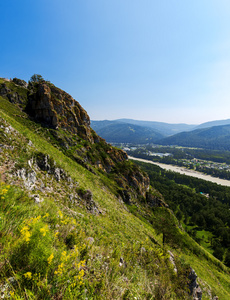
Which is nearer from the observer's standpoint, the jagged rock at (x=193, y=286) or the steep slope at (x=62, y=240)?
the steep slope at (x=62, y=240)

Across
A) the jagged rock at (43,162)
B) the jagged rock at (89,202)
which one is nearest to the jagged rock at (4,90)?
A: the jagged rock at (43,162)

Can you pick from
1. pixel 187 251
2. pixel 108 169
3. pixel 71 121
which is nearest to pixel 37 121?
pixel 71 121

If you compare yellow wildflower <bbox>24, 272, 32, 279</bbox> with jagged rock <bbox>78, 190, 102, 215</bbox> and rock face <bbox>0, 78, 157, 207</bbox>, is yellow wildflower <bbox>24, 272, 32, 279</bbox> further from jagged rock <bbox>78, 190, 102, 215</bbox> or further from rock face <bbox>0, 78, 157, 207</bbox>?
rock face <bbox>0, 78, 157, 207</bbox>

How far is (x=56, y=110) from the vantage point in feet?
159

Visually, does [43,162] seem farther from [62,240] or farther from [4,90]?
[4,90]

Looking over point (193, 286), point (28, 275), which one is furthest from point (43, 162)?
point (193, 286)

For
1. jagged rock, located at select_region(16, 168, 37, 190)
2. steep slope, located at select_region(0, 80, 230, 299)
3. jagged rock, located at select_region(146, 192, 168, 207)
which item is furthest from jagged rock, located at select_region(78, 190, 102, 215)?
jagged rock, located at select_region(146, 192, 168, 207)

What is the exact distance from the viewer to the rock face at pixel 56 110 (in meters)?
43.3

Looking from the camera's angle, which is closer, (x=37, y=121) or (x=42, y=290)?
(x=42, y=290)

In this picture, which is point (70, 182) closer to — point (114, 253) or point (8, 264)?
point (114, 253)

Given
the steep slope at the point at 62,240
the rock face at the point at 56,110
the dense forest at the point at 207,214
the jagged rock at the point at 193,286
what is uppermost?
the rock face at the point at 56,110

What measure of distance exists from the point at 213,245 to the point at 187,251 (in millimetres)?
39840

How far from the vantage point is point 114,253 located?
6.41 meters

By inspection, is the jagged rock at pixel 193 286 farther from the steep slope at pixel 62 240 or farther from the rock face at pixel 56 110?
the rock face at pixel 56 110
